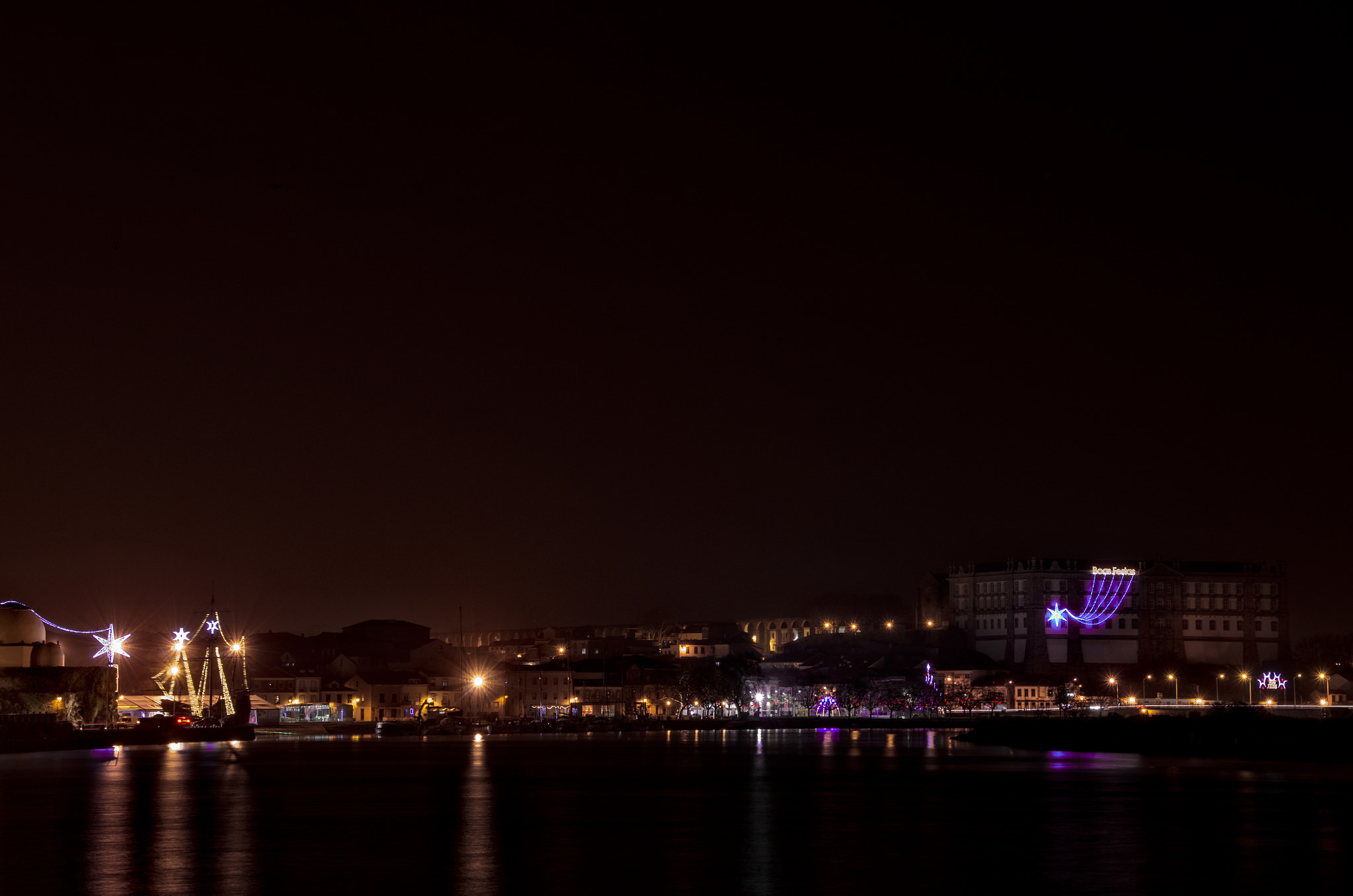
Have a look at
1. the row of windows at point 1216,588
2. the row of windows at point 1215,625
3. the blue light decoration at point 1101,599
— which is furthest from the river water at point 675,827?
the row of windows at point 1216,588

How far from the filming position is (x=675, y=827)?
33.0 metres

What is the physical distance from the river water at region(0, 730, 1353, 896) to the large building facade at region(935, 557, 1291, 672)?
113 metres

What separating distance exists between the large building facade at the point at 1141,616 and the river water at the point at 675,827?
372 ft

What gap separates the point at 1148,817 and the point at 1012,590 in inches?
5642

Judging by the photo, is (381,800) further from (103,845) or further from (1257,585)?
(1257,585)

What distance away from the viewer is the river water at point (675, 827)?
24172mm

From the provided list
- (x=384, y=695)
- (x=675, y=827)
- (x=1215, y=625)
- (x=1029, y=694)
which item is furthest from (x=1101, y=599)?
(x=675, y=827)

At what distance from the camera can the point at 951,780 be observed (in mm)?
49656

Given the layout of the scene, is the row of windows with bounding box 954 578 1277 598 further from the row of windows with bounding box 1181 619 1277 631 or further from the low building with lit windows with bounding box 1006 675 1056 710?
the low building with lit windows with bounding box 1006 675 1056 710

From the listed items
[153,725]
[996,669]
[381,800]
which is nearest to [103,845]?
[381,800]

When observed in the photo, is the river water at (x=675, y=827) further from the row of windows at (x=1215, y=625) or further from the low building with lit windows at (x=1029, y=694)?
the row of windows at (x=1215, y=625)

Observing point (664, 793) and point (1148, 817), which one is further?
point (664, 793)

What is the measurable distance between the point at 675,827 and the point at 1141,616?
152 metres

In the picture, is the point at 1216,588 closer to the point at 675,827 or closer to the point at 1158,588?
the point at 1158,588
